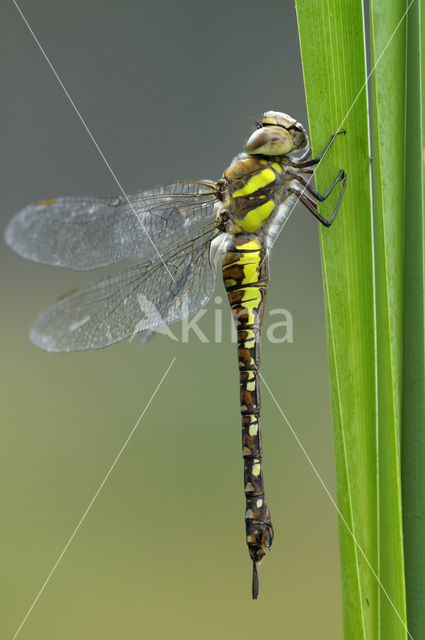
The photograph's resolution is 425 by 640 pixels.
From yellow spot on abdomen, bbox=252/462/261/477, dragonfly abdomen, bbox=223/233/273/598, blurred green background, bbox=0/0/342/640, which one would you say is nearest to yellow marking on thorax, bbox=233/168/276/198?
dragonfly abdomen, bbox=223/233/273/598

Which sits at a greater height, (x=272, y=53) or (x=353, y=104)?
(x=272, y=53)

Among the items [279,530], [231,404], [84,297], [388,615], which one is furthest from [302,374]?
[388,615]

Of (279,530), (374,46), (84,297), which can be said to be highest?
(374,46)

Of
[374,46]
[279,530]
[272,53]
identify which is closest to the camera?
[374,46]

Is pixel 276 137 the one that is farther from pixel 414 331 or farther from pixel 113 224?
pixel 414 331

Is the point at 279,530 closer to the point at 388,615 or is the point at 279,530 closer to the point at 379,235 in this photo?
the point at 388,615

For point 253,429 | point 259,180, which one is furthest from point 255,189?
point 253,429

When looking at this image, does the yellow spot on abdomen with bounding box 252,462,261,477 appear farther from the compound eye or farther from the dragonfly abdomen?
the compound eye

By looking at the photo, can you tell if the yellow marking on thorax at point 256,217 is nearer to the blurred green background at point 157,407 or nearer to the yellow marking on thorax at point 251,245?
the yellow marking on thorax at point 251,245
